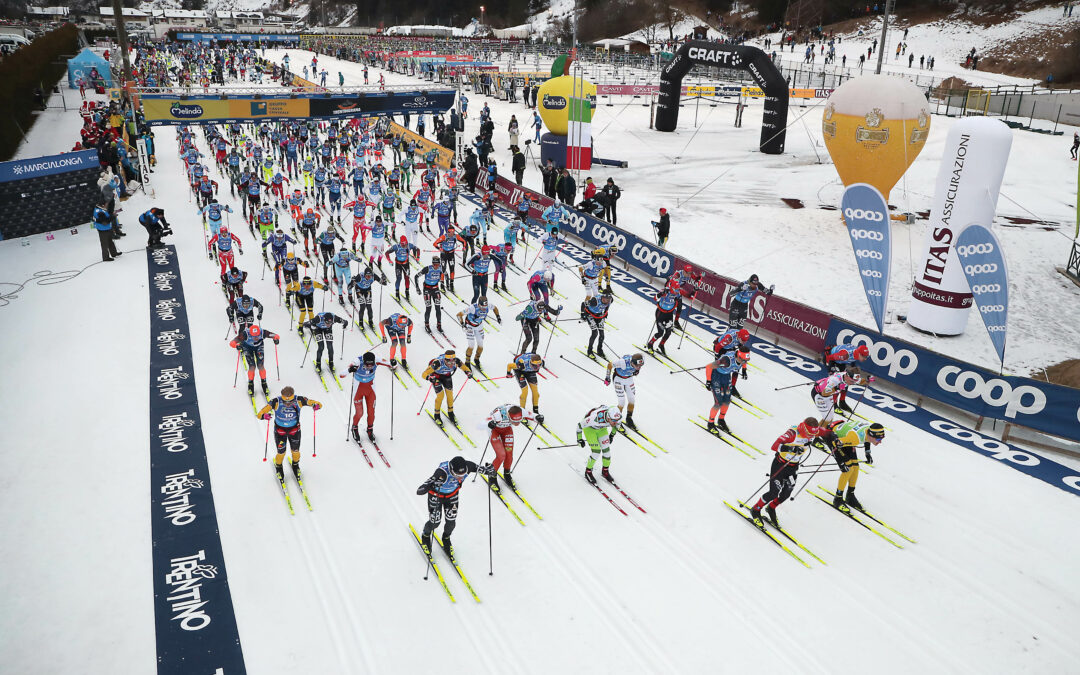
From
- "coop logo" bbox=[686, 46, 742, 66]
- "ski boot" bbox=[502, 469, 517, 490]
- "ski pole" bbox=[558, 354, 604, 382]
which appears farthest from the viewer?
"coop logo" bbox=[686, 46, 742, 66]

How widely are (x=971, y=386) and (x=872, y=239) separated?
153 inches

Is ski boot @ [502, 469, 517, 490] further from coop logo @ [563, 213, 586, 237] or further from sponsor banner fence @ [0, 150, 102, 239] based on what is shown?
sponsor banner fence @ [0, 150, 102, 239]

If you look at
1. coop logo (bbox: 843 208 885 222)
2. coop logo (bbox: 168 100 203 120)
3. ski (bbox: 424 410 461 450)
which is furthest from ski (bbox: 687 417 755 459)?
coop logo (bbox: 168 100 203 120)

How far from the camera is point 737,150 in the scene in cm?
3972

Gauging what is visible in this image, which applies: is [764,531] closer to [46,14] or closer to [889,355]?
[889,355]

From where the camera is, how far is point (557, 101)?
31922 mm

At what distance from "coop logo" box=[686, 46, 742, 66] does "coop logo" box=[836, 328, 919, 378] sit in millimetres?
27592

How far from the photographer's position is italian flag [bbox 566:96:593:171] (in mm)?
28219

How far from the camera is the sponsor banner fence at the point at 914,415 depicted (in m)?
12.2

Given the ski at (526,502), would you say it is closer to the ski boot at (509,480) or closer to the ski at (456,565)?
the ski boot at (509,480)

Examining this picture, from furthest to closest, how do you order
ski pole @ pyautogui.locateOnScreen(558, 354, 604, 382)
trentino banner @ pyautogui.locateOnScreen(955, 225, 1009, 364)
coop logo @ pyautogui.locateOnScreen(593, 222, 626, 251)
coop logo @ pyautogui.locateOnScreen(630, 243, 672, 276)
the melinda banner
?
coop logo @ pyautogui.locateOnScreen(593, 222, 626, 251)
coop logo @ pyautogui.locateOnScreen(630, 243, 672, 276)
the melinda banner
ski pole @ pyautogui.locateOnScreen(558, 354, 604, 382)
trentino banner @ pyautogui.locateOnScreen(955, 225, 1009, 364)

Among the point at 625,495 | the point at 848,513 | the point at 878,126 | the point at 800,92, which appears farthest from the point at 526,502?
the point at 800,92

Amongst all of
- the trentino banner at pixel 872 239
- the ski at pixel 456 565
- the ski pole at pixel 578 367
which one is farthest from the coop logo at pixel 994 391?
the ski at pixel 456 565

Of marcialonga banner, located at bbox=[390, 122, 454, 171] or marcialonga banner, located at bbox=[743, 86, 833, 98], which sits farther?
marcialonga banner, located at bbox=[743, 86, 833, 98]
